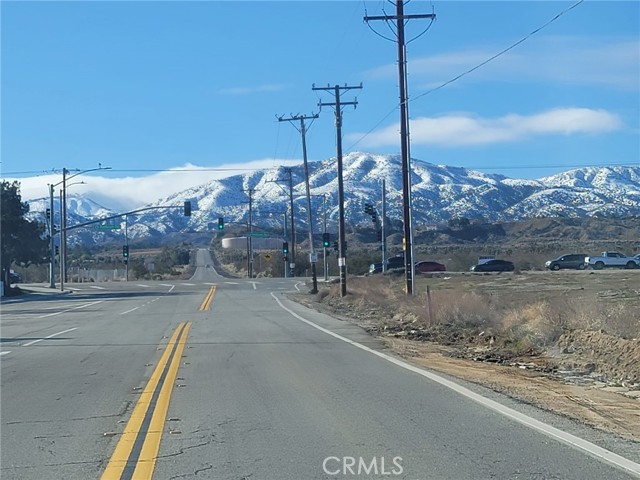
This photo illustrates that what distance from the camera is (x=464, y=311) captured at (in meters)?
26.8

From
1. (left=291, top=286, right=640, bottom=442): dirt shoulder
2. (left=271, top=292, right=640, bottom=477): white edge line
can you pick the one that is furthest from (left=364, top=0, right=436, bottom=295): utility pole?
(left=271, top=292, right=640, bottom=477): white edge line

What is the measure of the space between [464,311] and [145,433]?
17.4m

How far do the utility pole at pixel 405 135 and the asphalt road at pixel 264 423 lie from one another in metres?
14.7

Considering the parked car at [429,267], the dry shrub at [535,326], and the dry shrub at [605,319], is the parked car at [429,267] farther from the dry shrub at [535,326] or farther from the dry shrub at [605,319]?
the dry shrub at [605,319]

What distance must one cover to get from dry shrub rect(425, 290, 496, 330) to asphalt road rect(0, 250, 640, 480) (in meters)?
5.67

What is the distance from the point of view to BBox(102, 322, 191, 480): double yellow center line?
28.5 feet

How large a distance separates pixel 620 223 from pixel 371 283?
13690 centimetres

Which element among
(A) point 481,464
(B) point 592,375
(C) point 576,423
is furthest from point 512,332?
(A) point 481,464

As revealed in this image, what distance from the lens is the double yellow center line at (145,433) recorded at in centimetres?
870

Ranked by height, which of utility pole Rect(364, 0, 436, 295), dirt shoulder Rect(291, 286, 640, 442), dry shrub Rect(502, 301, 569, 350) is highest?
utility pole Rect(364, 0, 436, 295)

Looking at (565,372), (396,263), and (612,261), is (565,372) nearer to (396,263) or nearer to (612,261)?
(612,261)

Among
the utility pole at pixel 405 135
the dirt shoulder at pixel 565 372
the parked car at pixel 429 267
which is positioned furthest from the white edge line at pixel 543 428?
the parked car at pixel 429 267

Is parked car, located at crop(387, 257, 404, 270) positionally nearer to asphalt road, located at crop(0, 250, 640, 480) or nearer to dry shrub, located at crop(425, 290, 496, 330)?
dry shrub, located at crop(425, 290, 496, 330)

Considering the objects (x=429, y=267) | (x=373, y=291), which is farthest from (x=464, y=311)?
(x=429, y=267)
